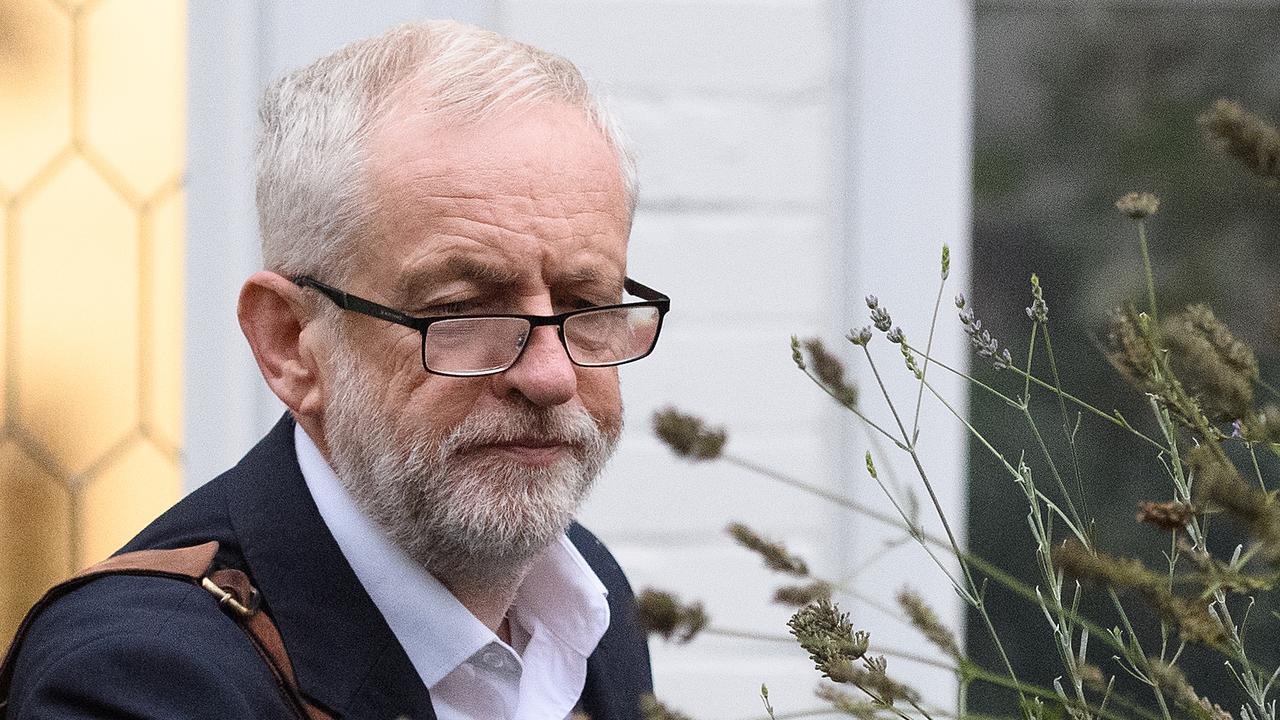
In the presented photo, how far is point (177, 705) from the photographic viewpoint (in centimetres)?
123

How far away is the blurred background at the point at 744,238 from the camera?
2.58m

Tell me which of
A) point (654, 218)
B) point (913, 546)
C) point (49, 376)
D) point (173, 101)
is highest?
point (173, 101)

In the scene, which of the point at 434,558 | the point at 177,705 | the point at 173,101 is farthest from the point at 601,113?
the point at 173,101

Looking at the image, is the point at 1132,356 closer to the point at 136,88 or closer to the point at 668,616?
the point at 668,616

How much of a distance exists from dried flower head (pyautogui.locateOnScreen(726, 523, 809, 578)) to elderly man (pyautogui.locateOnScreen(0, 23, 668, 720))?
0.79 m

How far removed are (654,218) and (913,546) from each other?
67 centimetres

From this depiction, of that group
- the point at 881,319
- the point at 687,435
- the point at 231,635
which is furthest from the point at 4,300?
the point at 687,435

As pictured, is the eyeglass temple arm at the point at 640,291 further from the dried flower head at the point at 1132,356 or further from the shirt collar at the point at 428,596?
the dried flower head at the point at 1132,356

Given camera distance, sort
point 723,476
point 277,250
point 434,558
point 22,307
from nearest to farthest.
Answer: point 434,558 < point 277,250 < point 22,307 < point 723,476

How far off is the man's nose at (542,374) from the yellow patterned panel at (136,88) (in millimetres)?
1304

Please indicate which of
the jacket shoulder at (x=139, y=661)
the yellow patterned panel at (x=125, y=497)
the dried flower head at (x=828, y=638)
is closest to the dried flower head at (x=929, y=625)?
the dried flower head at (x=828, y=638)

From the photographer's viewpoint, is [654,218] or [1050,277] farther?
[1050,277]

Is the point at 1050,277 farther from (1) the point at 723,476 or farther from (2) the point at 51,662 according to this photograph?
(2) the point at 51,662

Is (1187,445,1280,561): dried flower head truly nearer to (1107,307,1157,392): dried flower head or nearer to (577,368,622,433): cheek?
(1107,307,1157,392): dried flower head
